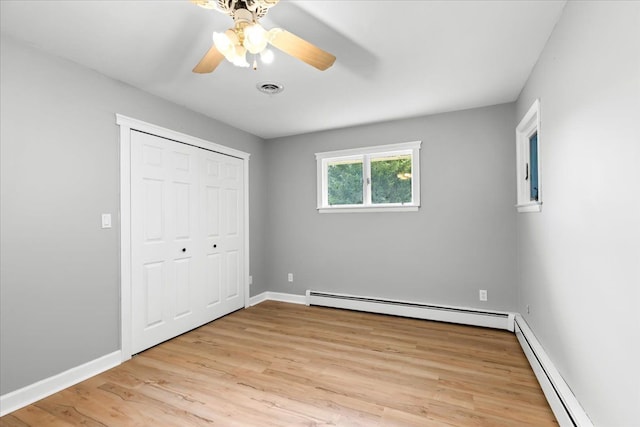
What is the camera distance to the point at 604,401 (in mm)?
1322

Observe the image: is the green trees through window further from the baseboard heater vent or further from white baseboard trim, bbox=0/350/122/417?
white baseboard trim, bbox=0/350/122/417

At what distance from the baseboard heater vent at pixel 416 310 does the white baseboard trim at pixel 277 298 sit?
0.54 feet

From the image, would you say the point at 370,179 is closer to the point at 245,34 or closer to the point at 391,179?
the point at 391,179

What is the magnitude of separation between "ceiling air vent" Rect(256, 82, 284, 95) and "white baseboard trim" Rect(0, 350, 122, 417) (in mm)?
2595

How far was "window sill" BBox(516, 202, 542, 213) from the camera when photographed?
2.26 m

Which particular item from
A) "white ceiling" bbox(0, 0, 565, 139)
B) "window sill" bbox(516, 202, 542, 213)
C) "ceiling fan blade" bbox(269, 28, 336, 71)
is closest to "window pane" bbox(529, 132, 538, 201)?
"window sill" bbox(516, 202, 542, 213)

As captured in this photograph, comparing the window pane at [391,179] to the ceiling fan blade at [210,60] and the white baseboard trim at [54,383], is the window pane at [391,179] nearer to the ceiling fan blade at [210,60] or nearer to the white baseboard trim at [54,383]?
the ceiling fan blade at [210,60]

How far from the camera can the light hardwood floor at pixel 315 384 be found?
1.84 m

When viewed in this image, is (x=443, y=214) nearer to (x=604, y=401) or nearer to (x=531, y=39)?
(x=531, y=39)

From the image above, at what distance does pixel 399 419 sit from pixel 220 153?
10.5 ft

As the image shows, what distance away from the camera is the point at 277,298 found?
176 inches

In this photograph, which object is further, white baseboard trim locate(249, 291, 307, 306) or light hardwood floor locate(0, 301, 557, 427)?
white baseboard trim locate(249, 291, 307, 306)

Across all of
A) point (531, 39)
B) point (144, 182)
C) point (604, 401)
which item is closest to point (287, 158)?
point (144, 182)

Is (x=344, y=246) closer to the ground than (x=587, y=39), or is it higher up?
closer to the ground
